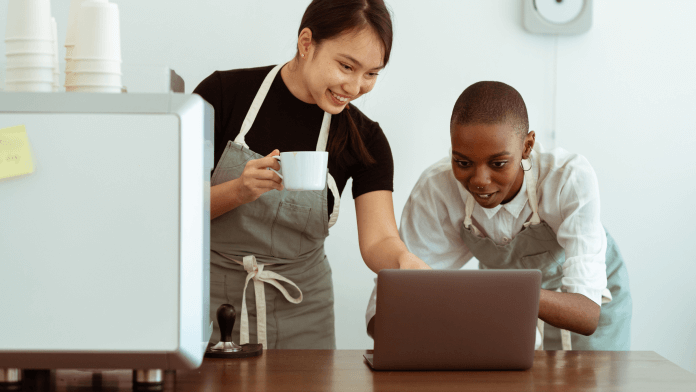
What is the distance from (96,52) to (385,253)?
0.80 m

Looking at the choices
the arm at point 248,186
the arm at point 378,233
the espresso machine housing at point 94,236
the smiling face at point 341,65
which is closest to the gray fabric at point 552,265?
the arm at point 378,233

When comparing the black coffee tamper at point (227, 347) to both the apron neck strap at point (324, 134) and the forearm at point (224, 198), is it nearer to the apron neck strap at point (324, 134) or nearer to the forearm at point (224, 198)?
the forearm at point (224, 198)

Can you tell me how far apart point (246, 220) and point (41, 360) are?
811 mm

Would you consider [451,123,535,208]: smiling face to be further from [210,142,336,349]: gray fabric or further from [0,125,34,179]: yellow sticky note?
[0,125,34,179]: yellow sticky note

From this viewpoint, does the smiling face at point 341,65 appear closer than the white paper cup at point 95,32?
No

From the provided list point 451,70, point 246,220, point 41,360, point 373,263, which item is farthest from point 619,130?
point 41,360

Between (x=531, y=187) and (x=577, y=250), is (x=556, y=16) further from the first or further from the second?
(x=577, y=250)

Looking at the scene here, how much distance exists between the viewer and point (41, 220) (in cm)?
74

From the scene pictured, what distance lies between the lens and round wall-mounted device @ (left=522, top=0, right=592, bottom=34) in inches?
89.0

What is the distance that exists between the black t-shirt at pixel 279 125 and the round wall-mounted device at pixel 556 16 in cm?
102

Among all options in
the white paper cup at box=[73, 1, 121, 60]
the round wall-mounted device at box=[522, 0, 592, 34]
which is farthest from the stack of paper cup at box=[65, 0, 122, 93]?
the round wall-mounted device at box=[522, 0, 592, 34]

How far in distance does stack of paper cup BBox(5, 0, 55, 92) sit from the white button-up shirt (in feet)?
2.63

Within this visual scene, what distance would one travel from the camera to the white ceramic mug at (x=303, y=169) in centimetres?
108

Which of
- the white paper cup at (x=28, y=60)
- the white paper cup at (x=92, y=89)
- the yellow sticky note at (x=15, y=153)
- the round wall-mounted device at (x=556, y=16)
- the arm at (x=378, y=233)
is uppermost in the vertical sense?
the round wall-mounted device at (x=556, y=16)
